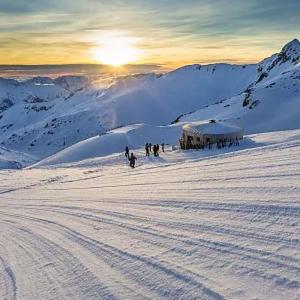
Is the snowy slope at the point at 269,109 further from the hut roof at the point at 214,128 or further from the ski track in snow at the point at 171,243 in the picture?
the ski track in snow at the point at 171,243

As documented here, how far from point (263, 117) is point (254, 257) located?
61.4 m

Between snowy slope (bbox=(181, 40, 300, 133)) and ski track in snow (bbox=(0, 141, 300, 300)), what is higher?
snowy slope (bbox=(181, 40, 300, 133))

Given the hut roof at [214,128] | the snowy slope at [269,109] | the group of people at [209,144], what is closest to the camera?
the group of people at [209,144]

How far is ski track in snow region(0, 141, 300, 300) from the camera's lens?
8.08m

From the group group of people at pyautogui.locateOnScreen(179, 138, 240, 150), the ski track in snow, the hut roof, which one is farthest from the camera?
the hut roof

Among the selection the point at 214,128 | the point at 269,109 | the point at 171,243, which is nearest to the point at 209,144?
the point at 214,128

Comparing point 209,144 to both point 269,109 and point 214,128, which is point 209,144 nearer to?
point 214,128

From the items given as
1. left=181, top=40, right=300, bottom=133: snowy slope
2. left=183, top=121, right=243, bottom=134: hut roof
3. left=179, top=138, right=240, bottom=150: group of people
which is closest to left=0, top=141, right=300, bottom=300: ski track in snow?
left=179, top=138, right=240, bottom=150: group of people

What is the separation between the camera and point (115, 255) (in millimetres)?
10234

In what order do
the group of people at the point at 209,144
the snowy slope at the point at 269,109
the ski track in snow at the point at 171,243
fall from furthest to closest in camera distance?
the snowy slope at the point at 269,109 < the group of people at the point at 209,144 < the ski track in snow at the point at 171,243

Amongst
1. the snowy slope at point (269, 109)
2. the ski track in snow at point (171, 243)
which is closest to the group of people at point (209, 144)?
the snowy slope at point (269, 109)

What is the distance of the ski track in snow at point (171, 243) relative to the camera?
808 centimetres

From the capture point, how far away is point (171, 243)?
10.3 metres

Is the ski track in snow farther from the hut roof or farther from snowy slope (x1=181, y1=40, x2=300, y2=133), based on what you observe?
snowy slope (x1=181, y1=40, x2=300, y2=133)
